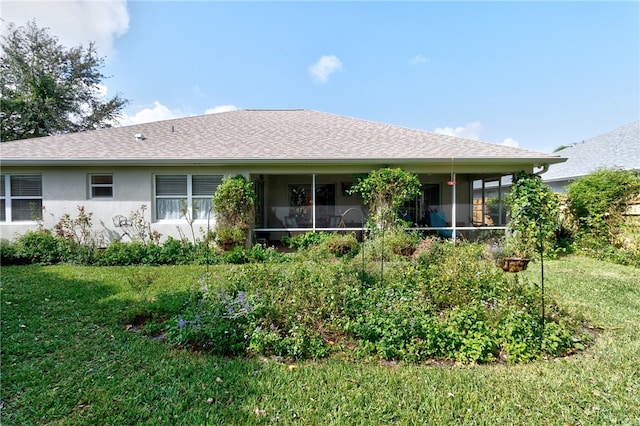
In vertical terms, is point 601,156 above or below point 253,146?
above

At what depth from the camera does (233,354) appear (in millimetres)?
3348

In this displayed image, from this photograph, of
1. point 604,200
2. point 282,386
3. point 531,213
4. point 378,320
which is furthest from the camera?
point 531,213

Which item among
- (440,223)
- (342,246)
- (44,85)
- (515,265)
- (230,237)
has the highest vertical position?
(44,85)

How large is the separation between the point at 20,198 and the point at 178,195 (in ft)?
15.7

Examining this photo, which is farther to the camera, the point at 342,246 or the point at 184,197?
the point at 184,197

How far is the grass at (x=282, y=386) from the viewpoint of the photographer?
2.37 metres

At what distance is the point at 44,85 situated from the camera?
20.9 meters

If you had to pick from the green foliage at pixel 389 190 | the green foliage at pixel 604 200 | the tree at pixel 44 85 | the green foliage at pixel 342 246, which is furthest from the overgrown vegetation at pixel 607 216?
the tree at pixel 44 85

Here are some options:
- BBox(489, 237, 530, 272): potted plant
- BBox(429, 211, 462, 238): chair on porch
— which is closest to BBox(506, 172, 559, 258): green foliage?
BBox(489, 237, 530, 272): potted plant

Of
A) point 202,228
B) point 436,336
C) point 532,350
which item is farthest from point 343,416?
point 202,228

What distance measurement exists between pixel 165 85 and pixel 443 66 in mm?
12090

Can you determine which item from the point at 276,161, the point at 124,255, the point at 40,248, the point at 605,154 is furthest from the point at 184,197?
the point at 605,154

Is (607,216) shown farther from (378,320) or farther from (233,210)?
(233,210)

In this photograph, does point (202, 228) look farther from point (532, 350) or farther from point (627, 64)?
point (627, 64)
